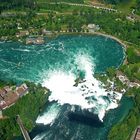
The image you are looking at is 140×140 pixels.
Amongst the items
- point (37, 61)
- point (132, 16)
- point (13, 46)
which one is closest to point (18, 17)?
point (13, 46)

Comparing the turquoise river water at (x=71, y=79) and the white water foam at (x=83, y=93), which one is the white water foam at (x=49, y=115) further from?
the white water foam at (x=83, y=93)

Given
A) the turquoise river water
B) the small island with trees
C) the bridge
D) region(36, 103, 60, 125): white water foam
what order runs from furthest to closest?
the small island with trees, region(36, 103, 60, 125): white water foam, the turquoise river water, the bridge

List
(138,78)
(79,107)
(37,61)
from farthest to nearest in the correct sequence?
(37,61) → (138,78) → (79,107)

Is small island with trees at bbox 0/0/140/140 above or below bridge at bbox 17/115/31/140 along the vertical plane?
above

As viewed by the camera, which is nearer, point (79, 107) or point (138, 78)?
point (79, 107)

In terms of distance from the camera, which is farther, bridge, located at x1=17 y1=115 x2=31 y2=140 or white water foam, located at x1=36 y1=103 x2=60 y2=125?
white water foam, located at x1=36 y1=103 x2=60 y2=125

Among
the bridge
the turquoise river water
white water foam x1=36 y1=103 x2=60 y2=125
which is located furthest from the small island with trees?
the bridge

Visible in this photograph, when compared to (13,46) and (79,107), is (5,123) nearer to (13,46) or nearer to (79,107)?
(79,107)

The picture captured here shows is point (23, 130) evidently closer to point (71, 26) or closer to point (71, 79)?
point (71, 79)

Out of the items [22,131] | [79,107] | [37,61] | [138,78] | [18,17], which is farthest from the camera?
[18,17]

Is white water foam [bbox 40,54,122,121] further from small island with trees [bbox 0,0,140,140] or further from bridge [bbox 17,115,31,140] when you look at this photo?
bridge [bbox 17,115,31,140]
